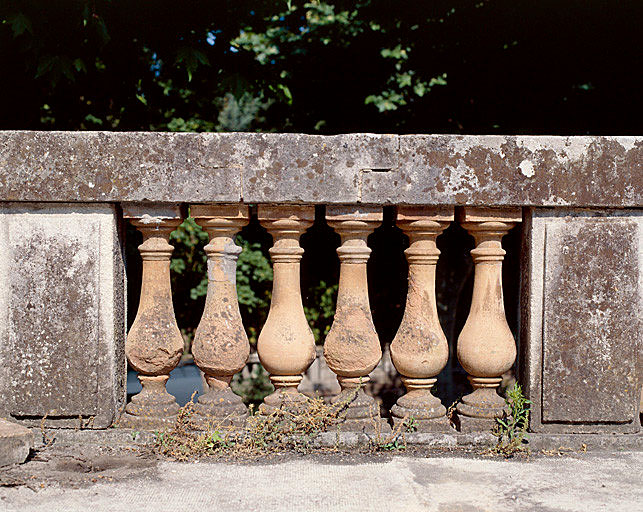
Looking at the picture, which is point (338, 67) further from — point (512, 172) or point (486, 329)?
point (486, 329)

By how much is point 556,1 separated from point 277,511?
5608mm

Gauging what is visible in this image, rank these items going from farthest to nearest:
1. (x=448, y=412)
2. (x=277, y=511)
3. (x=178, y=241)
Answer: (x=178, y=241) → (x=448, y=412) → (x=277, y=511)

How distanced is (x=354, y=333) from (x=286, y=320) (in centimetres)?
28

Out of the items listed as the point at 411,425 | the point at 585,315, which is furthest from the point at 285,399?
the point at 585,315

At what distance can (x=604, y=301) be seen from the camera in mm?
2592

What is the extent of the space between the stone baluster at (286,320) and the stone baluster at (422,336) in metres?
0.39

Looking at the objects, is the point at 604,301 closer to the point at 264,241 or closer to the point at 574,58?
the point at 574,58

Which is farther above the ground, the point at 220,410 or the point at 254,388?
the point at 220,410

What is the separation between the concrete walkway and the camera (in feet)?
6.57

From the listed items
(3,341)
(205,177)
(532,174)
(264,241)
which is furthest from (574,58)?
(3,341)

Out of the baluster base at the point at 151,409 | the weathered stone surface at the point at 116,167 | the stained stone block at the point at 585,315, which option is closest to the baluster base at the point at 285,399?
the baluster base at the point at 151,409

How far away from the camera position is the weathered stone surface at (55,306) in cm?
256

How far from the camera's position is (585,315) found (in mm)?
2600

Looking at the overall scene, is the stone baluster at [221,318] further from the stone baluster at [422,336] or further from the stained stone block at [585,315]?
the stained stone block at [585,315]
